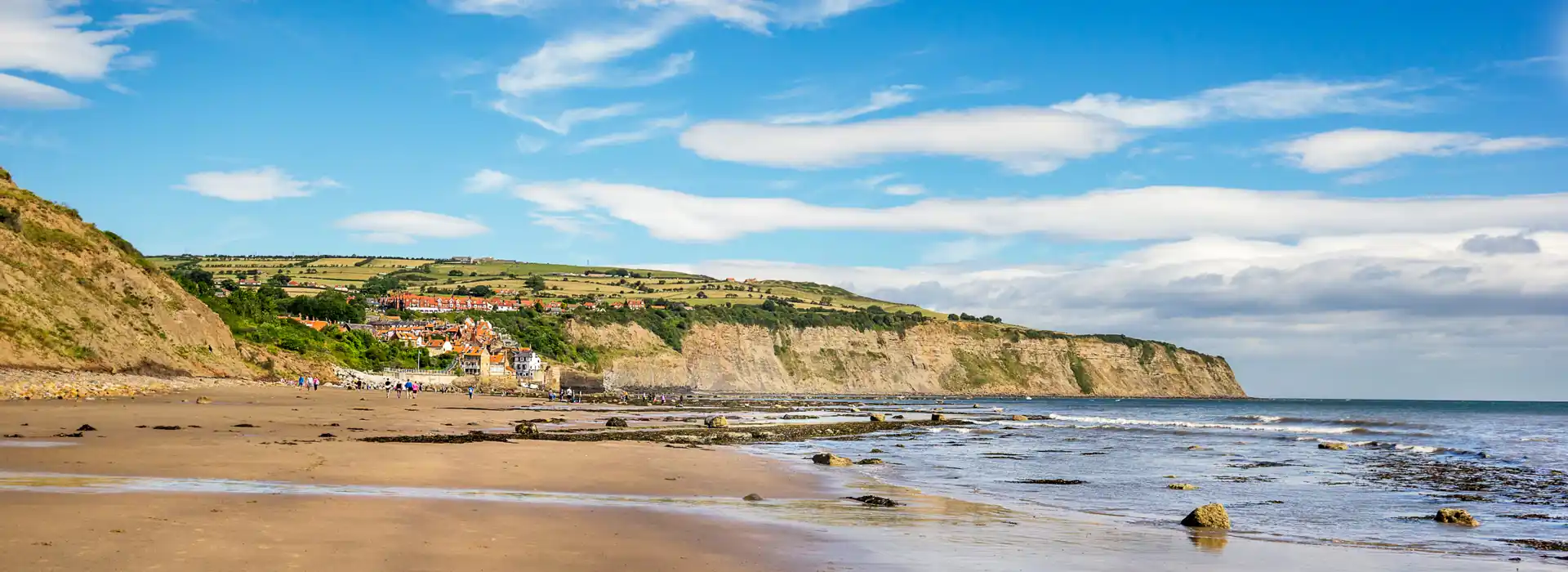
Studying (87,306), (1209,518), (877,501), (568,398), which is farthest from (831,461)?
(568,398)

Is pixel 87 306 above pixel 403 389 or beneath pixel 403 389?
above

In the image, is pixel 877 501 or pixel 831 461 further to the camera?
pixel 831 461

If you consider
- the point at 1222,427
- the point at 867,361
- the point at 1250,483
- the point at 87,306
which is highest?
the point at 867,361

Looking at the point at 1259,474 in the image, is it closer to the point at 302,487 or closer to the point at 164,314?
the point at 302,487

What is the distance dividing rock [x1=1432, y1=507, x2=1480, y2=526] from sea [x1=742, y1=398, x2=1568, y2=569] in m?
0.37

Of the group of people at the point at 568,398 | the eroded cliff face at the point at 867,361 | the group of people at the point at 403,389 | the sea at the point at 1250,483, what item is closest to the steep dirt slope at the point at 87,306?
the group of people at the point at 403,389

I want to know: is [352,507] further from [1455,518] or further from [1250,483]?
[1250,483]

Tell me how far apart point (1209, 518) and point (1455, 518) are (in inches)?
209

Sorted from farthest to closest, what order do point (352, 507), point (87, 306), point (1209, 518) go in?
point (87, 306) → point (1209, 518) → point (352, 507)

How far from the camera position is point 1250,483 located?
2731 centimetres

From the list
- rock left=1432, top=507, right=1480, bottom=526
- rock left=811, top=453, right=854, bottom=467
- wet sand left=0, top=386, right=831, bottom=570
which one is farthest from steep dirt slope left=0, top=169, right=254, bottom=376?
rock left=1432, top=507, right=1480, bottom=526

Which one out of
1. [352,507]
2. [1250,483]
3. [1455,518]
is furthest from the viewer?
[1250,483]

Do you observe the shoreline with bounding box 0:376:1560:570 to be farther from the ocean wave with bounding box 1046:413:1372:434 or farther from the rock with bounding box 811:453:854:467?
the ocean wave with bounding box 1046:413:1372:434

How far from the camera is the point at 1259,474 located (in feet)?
98.4
